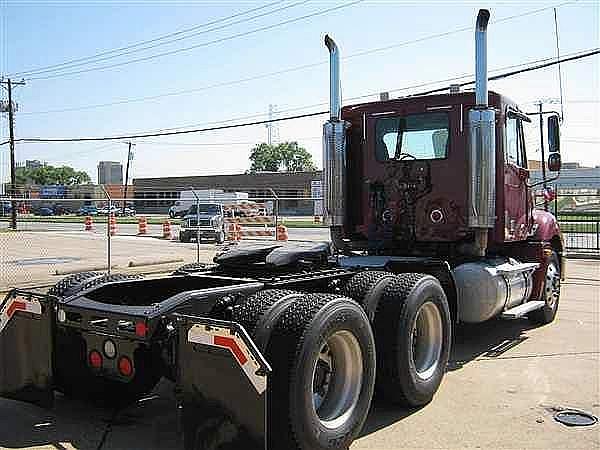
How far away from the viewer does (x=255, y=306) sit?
A: 4.43m

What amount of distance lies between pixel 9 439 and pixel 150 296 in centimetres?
155

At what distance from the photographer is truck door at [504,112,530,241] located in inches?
307

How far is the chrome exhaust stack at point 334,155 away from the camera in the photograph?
812 centimetres

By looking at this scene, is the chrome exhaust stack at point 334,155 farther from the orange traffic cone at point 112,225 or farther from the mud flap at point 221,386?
the orange traffic cone at point 112,225

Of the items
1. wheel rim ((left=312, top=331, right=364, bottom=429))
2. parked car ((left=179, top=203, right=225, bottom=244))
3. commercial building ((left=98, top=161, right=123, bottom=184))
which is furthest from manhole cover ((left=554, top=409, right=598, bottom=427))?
commercial building ((left=98, top=161, right=123, bottom=184))

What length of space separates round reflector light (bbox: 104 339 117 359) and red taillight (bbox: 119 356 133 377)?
3.1 inches

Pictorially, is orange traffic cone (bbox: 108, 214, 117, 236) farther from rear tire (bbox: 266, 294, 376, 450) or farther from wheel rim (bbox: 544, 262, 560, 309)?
rear tire (bbox: 266, 294, 376, 450)

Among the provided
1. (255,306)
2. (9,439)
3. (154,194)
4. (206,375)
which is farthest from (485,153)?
(154,194)

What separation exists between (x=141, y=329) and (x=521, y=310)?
498 centimetres

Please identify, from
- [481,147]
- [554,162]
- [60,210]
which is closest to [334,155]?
[481,147]

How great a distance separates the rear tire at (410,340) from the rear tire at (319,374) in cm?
49

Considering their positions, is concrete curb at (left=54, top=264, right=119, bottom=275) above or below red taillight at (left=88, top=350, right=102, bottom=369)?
below

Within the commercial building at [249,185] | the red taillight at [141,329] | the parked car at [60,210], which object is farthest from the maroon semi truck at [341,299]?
the commercial building at [249,185]

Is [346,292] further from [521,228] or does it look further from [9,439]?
[521,228]
